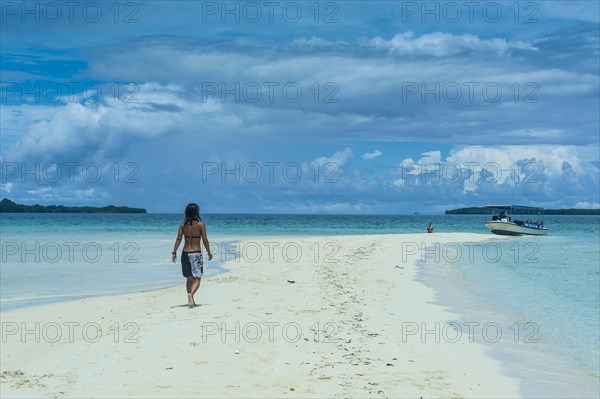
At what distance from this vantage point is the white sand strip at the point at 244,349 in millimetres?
8266

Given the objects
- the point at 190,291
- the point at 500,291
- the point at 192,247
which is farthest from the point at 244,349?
the point at 500,291

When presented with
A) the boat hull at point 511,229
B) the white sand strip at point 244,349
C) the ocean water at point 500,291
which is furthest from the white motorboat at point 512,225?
the white sand strip at point 244,349

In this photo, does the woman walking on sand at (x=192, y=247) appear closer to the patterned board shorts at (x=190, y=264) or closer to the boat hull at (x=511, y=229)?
the patterned board shorts at (x=190, y=264)

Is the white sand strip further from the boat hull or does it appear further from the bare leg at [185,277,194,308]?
the boat hull

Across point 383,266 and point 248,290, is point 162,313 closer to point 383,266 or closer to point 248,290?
point 248,290

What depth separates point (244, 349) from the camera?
33.3ft

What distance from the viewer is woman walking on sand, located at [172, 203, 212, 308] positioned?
45.9ft

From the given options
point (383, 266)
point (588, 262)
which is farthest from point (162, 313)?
point (588, 262)

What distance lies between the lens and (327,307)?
47.0 feet

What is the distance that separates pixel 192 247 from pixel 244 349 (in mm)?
4678

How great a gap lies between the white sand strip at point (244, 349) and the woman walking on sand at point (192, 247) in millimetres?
660

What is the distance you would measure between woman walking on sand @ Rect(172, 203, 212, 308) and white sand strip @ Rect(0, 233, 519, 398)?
660 mm

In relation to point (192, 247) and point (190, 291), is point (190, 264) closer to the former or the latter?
point (192, 247)

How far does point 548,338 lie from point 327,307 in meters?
5.03
